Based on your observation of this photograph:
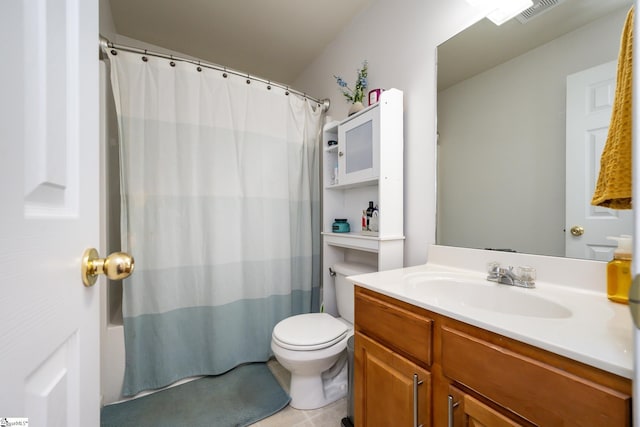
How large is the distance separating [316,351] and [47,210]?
3.98 feet

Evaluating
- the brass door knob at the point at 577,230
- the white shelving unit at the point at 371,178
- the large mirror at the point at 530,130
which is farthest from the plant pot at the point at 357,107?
the brass door knob at the point at 577,230

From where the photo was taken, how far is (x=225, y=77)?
1.67 meters

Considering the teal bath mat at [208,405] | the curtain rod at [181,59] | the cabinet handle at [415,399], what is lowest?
the teal bath mat at [208,405]

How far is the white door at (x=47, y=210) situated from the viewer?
24cm

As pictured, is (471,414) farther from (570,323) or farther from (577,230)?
(577,230)

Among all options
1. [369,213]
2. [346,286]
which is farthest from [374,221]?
[346,286]

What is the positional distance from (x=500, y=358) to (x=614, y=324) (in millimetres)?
290

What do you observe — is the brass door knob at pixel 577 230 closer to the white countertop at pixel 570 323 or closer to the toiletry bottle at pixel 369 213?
the white countertop at pixel 570 323

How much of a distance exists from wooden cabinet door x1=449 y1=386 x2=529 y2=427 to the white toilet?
696 millimetres

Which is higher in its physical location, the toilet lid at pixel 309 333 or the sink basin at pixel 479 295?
the sink basin at pixel 479 295

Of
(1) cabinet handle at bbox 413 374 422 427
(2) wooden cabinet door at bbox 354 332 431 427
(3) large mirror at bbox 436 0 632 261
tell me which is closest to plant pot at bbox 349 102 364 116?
(3) large mirror at bbox 436 0 632 261

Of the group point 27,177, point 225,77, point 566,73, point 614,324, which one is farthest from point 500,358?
point 225,77

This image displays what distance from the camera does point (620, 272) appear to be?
0.74 metres

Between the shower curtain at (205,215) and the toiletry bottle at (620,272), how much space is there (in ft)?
5.19
